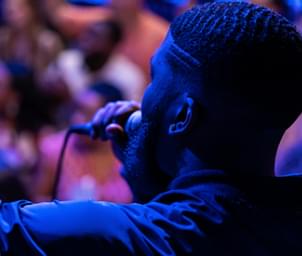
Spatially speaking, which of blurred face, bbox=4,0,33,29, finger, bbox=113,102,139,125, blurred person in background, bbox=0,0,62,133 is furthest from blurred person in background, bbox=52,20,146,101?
finger, bbox=113,102,139,125

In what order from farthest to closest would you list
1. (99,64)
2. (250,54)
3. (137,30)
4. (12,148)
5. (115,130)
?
1. (137,30)
2. (99,64)
3. (12,148)
4. (115,130)
5. (250,54)

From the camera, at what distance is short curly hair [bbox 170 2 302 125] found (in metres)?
0.96

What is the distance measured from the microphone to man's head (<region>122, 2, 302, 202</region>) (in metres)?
0.10

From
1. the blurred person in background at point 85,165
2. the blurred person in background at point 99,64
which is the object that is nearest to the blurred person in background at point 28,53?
the blurred person in background at point 99,64

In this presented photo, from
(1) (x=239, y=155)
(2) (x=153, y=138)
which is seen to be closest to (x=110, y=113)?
(2) (x=153, y=138)

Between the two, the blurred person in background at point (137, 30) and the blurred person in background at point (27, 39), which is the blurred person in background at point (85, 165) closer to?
the blurred person in background at point (137, 30)

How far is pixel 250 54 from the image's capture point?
0.96m

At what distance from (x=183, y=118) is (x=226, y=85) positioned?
0.08m

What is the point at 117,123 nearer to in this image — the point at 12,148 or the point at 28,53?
the point at 12,148

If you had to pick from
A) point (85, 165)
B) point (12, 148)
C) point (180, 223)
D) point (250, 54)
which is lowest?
point (12, 148)

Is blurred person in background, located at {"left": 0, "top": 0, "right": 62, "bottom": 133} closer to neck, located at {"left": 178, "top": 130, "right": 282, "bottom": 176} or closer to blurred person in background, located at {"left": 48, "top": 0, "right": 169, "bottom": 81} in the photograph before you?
blurred person in background, located at {"left": 48, "top": 0, "right": 169, "bottom": 81}

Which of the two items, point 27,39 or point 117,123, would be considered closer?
point 117,123

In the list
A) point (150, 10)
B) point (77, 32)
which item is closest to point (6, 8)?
point (77, 32)

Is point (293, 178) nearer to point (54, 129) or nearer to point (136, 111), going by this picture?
point (136, 111)
